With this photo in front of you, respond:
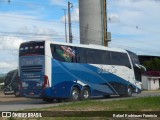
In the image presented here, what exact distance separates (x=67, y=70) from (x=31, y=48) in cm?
267

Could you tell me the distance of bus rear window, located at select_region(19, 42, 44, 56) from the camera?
25.8 metres

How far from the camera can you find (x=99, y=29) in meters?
46.3

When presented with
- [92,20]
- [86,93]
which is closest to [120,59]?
[86,93]

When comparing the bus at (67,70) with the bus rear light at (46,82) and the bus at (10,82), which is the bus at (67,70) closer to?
the bus rear light at (46,82)

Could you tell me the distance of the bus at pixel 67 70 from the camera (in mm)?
25766

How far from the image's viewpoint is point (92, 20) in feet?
149

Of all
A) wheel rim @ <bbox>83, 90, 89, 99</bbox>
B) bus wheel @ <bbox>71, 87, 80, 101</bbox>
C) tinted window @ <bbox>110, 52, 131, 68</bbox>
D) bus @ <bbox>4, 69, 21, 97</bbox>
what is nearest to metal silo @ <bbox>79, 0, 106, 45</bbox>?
bus @ <bbox>4, 69, 21, 97</bbox>

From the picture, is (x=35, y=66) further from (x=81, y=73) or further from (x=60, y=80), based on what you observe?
(x=81, y=73)

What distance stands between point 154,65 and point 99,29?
32697mm

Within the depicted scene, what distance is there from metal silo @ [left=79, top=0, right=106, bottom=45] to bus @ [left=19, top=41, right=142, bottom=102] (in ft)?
44.2

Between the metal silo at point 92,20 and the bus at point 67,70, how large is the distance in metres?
13.5

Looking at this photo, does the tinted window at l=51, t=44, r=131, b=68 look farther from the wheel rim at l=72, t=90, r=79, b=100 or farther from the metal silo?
the metal silo

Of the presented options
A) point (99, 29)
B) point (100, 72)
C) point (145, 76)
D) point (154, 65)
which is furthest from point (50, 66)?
point (154, 65)

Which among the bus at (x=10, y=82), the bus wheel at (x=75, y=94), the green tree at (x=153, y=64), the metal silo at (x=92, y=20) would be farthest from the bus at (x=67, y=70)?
the green tree at (x=153, y=64)
